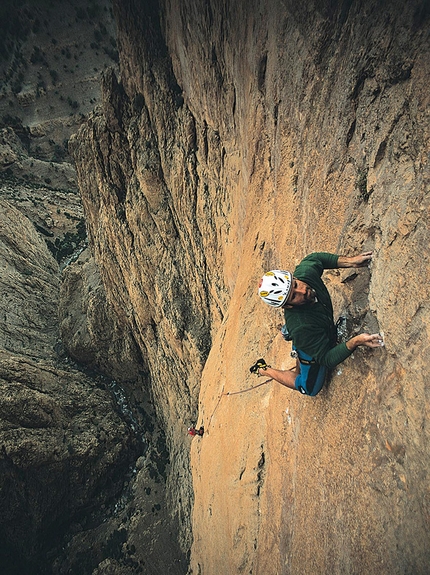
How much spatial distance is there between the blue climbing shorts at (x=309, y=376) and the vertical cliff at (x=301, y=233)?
0.22 metres

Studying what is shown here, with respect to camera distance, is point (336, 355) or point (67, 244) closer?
point (336, 355)

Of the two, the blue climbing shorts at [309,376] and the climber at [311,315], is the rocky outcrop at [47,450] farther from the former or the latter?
the climber at [311,315]

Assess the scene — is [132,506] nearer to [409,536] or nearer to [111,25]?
[409,536]

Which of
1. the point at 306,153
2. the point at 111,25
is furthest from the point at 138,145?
the point at 111,25

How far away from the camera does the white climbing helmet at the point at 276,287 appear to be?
357cm

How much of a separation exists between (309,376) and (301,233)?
7.49 ft

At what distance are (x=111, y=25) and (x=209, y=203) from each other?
55.0 m

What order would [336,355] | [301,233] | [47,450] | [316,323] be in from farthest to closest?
1. [47,450]
2. [301,233]
3. [316,323]
4. [336,355]

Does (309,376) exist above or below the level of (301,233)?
below

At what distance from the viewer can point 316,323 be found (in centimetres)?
357

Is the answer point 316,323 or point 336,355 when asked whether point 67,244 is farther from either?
point 336,355

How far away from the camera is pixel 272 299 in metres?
3.63

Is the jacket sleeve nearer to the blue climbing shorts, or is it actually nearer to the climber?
the climber

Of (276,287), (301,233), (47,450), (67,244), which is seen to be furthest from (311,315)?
(67,244)
